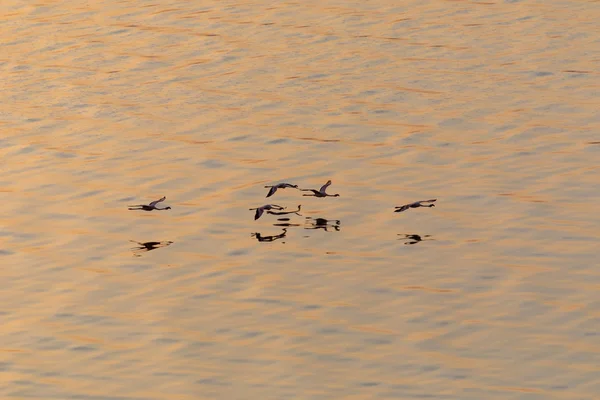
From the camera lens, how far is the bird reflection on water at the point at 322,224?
1293 inches

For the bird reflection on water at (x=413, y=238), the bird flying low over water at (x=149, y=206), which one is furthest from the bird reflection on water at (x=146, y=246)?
the bird reflection on water at (x=413, y=238)

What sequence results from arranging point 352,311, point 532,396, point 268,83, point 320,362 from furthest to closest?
point 268,83, point 352,311, point 320,362, point 532,396

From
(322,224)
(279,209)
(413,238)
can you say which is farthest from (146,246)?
(413,238)

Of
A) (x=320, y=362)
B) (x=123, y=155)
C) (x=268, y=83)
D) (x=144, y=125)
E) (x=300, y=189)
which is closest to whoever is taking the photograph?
(x=320, y=362)

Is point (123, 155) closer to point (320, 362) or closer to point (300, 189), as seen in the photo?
point (300, 189)

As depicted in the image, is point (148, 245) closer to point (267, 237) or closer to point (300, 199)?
point (267, 237)

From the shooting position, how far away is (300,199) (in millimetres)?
34875

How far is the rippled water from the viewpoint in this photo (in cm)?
2606

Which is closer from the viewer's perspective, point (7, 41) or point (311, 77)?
point (311, 77)

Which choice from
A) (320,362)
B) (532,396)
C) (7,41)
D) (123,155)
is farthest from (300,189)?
(7,41)

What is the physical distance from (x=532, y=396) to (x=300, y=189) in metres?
10.6

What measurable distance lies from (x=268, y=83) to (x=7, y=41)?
9.55m

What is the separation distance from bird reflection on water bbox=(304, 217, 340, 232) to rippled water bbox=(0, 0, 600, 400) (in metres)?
0.09

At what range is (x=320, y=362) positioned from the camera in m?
26.0
